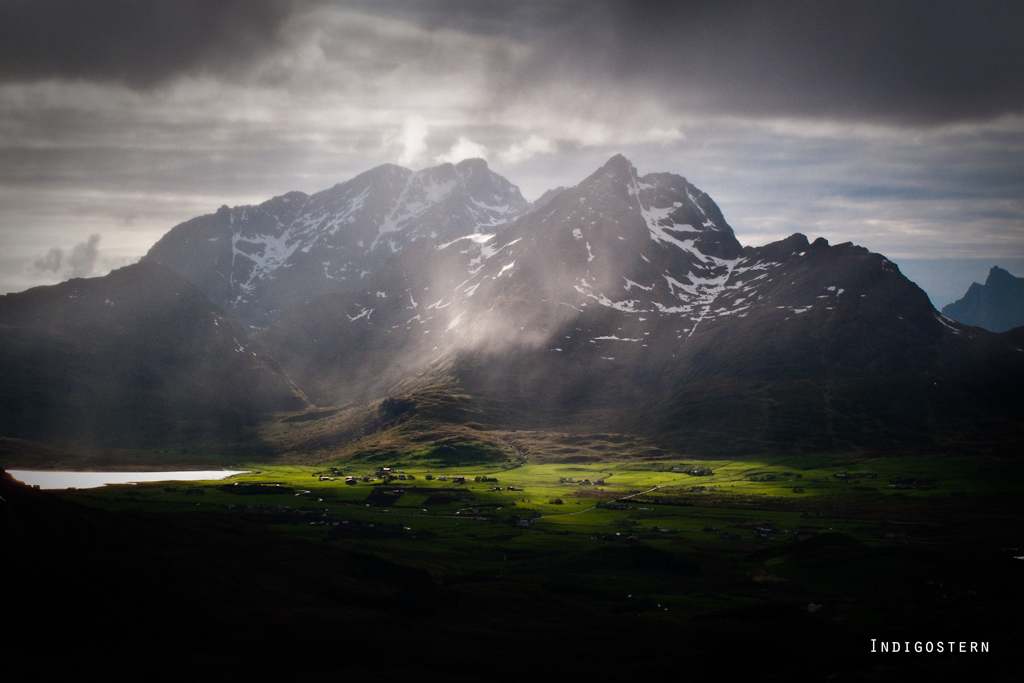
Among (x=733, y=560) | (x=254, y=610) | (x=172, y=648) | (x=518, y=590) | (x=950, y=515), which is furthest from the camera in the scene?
(x=950, y=515)

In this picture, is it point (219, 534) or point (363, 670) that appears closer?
point (363, 670)

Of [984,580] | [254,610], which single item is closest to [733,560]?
[984,580]

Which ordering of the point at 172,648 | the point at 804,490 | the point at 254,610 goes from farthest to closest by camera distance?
the point at 804,490 < the point at 254,610 < the point at 172,648

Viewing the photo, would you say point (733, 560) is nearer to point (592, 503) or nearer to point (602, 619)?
point (602, 619)

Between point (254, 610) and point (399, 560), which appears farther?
point (399, 560)

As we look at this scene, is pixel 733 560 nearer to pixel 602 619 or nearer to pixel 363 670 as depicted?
pixel 602 619

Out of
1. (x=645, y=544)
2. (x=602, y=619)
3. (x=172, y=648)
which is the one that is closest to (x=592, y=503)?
(x=645, y=544)

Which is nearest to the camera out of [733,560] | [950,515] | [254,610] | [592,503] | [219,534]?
[254,610]

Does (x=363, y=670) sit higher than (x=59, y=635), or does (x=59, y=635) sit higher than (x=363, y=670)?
(x=59, y=635)

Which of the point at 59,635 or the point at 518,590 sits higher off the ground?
the point at 59,635
